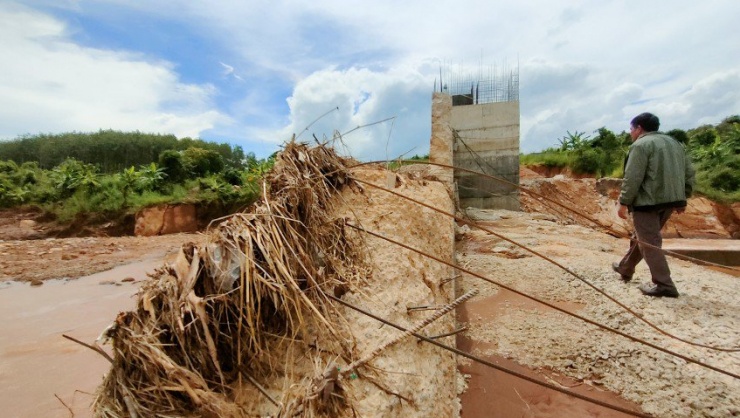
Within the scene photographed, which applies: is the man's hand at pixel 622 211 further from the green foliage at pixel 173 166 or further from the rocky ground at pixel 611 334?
the green foliage at pixel 173 166

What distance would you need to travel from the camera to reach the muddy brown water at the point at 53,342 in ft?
7.69

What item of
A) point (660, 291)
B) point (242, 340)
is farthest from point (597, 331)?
point (242, 340)

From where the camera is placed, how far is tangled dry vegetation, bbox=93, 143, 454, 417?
1.03 metres

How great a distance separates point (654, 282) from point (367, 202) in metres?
2.51

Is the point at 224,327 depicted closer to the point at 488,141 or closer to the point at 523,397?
the point at 523,397

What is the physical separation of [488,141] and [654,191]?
516cm

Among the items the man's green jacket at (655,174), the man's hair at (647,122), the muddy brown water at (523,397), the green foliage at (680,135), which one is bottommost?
the muddy brown water at (523,397)

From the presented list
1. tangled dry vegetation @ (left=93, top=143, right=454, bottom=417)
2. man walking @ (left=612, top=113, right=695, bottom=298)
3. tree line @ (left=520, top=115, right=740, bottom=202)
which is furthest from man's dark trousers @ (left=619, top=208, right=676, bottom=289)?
tree line @ (left=520, top=115, right=740, bottom=202)

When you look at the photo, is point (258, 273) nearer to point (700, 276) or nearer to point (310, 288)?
point (310, 288)

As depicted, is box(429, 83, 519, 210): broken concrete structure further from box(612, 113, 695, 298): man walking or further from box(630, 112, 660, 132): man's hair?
box(612, 113, 695, 298): man walking

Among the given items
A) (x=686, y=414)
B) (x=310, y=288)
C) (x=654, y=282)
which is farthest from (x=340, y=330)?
(x=654, y=282)

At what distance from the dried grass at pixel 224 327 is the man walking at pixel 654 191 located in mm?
2877

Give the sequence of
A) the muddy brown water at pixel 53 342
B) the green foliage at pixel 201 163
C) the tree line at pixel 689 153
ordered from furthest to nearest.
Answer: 1. the green foliage at pixel 201 163
2. the tree line at pixel 689 153
3. the muddy brown water at pixel 53 342

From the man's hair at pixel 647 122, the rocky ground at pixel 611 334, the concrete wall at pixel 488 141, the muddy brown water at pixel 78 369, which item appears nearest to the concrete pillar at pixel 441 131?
the concrete wall at pixel 488 141
